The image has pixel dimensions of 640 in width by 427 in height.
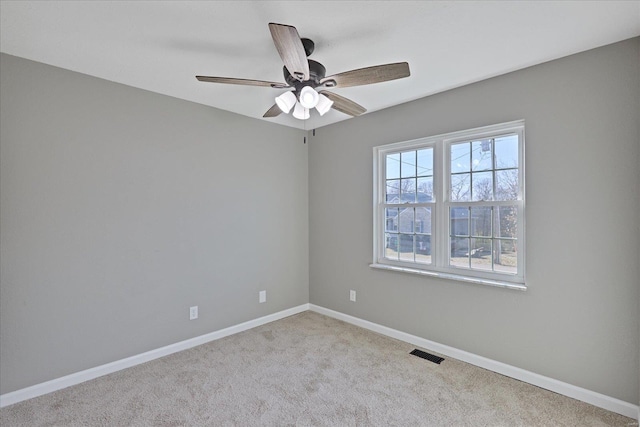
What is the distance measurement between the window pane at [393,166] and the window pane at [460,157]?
603mm

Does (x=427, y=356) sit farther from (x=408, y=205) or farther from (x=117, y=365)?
(x=117, y=365)

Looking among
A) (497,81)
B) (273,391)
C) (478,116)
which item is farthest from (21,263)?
(497,81)

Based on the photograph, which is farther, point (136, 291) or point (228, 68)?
point (136, 291)

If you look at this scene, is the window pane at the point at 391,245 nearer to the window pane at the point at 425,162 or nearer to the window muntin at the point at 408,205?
the window muntin at the point at 408,205

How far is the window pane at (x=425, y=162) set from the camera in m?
3.11

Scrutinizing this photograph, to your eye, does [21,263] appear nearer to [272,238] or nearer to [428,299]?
[272,238]

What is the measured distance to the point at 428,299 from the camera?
302 centimetres

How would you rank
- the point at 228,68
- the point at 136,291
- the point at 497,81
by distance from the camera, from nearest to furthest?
the point at 228,68, the point at 497,81, the point at 136,291

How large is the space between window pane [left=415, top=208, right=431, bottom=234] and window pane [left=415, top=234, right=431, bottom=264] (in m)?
0.06

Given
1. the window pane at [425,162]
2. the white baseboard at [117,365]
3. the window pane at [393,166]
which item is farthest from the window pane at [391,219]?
the white baseboard at [117,365]

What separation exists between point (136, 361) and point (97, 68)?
7.94ft

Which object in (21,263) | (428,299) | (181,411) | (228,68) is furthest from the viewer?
(428,299)

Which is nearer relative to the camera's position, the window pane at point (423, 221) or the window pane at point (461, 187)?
the window pane at point (461, 187)

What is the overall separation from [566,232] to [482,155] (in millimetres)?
874
